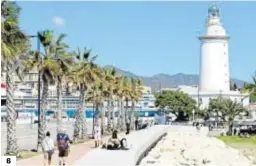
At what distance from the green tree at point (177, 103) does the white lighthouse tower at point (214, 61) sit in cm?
1155

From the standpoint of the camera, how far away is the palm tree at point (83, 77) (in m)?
48.8

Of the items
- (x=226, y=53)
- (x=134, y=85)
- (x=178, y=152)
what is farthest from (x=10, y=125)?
(x=226, y=53)

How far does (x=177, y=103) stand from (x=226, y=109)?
13515 millimetres

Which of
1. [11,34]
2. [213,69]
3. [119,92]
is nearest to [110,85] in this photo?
[119,92]

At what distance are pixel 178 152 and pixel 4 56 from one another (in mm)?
26809

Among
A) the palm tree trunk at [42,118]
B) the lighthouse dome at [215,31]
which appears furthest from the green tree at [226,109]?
the palm tree trunk at [42,118]

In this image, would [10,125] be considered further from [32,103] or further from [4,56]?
[32,103]

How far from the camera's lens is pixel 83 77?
50.1 m

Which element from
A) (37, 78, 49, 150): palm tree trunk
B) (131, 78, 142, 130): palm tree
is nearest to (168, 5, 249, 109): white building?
(131, 78, 142, 130): palm tree

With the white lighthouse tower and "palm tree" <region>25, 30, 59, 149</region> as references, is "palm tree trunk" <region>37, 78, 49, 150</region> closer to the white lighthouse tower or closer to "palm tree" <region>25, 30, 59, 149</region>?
"palm tree" <region>25, 30, 59, 149</region>

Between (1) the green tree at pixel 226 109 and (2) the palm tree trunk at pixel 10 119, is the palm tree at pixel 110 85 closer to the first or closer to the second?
(1) the green tree at pixel 226 109

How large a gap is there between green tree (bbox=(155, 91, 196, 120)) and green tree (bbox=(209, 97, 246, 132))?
402cm

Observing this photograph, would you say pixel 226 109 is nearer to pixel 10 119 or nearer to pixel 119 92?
pixel 119 92

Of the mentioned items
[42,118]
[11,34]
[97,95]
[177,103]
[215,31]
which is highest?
[215,31]
